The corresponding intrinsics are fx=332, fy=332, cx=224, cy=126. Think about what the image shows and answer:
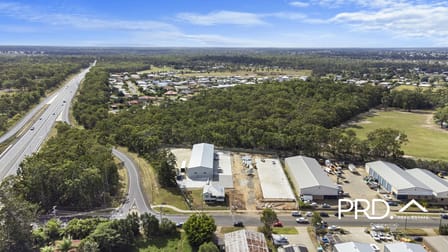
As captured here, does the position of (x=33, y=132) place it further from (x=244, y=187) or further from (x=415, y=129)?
(x=415, y=129)

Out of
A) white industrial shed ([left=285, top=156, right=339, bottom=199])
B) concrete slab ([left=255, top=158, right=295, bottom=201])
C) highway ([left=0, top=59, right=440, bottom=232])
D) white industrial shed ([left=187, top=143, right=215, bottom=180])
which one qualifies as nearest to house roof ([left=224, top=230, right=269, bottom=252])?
highway ([left=0, top=59, right=440, bottom=232])

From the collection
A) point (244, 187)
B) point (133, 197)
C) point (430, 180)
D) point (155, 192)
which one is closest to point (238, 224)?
point (244, 187)

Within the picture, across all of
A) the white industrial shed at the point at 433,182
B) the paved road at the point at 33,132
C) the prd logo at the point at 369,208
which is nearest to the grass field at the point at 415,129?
the white industrial shed at the point at 433,182

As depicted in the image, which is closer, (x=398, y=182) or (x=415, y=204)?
(x=415, y=204)

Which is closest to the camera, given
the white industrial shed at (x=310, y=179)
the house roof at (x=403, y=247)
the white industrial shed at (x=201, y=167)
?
the house roof at (x=403, y=247)

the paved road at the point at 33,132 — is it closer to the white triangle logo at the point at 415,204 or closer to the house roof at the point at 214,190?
the house roof at the point at 214,190

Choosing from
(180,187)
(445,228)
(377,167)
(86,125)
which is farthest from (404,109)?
(86,125)

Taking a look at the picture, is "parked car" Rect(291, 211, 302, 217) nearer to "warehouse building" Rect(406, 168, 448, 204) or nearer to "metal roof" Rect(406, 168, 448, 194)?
"warehouse building" Rect(406, 168, 448, 204)
